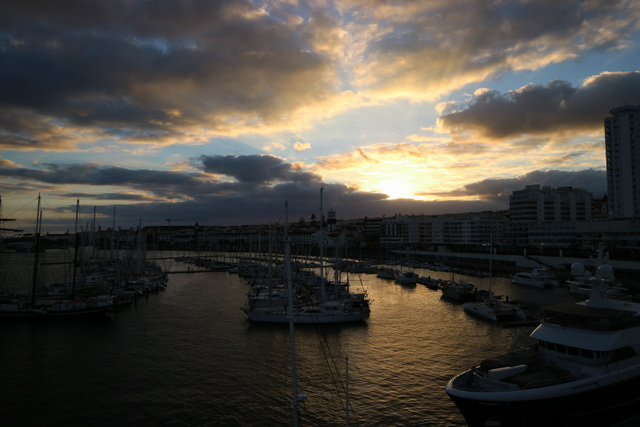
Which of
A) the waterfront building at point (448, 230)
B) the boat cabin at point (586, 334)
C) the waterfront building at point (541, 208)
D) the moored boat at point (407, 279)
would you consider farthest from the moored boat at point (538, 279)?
the waterfront building at point (448, 230)

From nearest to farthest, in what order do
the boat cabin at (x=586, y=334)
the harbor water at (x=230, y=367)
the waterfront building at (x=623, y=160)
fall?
the boat cabin at (x=586, y=334) → the harbor water at (x=230, y=367) → the waterfront building at (x=623, y=160)

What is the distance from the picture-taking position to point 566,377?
10.4 meters

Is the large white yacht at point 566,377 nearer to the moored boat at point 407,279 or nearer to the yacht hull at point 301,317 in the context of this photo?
the yacht hull at point 301,317

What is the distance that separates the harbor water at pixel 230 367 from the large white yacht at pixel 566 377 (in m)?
3.48

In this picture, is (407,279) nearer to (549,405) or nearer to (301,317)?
(301,317)

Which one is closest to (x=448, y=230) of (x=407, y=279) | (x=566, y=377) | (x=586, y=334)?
(x=407, y=279)

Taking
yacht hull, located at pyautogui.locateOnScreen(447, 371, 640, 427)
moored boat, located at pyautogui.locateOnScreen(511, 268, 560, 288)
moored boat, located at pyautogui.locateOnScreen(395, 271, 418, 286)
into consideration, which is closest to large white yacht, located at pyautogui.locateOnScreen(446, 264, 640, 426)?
yacht hull, located at pyautogui.locateOnScreen(447, 371, 640, 427)

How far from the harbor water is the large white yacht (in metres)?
3.48

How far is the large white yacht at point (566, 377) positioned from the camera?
33.0ft

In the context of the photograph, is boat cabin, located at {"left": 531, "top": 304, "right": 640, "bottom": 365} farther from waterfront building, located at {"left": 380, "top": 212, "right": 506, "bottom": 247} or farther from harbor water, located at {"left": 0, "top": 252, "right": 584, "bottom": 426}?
waterfront building, located at {"left": 380, "top": 212, "right": 506, "bottom": 247}

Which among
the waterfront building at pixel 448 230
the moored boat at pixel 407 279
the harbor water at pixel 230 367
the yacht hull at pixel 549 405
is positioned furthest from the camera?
the waterfront building at pixel 448 230

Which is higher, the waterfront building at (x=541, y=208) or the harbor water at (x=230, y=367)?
the waterfront building at (x=541, y=208)

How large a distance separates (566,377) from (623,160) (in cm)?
7288

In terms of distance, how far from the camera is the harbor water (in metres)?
14.1
